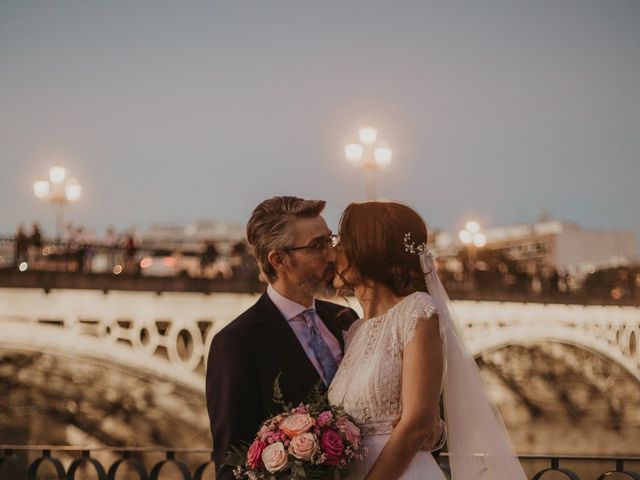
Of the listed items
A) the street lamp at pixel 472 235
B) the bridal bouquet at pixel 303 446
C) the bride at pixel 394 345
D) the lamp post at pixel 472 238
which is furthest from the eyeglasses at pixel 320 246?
the street lamp at pixel 472 235

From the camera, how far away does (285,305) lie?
416cm

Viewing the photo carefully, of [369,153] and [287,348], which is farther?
[369,153]

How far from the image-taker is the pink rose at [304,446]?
3.35m

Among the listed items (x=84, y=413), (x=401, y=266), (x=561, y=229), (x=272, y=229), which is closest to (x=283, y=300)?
(x=272, y=229)

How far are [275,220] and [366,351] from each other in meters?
0.72

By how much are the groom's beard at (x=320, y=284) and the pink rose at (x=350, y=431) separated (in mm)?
751

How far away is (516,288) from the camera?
29.0m

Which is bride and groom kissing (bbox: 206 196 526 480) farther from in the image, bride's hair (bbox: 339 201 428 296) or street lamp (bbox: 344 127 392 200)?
street lamp (bbox: 344 127 392 200)

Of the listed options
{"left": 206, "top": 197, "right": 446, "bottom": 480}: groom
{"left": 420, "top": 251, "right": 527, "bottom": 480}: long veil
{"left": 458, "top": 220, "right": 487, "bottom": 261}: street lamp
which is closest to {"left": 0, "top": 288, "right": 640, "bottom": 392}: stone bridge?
{"left": 206, "top": 197, "right": 446, "bottom": 480}: groom

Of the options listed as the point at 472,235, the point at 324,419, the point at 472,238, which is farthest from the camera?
the point at 472,238

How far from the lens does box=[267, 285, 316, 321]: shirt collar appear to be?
13.6 ft

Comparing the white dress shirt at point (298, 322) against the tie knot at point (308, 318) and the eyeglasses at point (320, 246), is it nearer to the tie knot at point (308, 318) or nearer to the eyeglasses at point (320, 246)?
the tie knot at point (308, 318)

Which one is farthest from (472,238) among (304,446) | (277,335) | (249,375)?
(304,446)

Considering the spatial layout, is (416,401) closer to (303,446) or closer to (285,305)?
(303,446)
